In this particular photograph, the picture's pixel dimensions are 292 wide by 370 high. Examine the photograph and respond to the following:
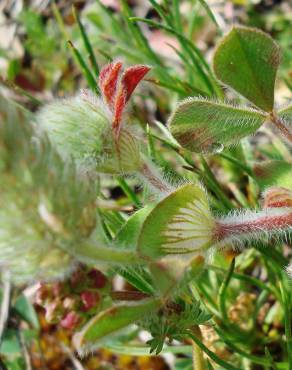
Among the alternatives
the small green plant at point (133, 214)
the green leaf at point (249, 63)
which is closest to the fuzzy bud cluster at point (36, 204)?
the small green plant at point (133, 214)

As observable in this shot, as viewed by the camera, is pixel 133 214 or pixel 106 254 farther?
pixel 133 214

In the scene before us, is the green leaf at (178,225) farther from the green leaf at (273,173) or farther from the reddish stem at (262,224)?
the green leaf at (273,173)

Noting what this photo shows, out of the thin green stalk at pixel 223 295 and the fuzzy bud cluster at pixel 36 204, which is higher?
the fuzzy bud cluster at pixel 36 204

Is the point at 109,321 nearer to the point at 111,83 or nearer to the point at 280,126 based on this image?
the point at 111,83

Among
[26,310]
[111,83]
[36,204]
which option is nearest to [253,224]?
[111,83]

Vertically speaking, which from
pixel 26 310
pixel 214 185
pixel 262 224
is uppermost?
pixel 262 224

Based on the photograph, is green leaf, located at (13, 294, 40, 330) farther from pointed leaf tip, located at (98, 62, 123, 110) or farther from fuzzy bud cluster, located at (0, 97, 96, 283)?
fuzzy bud cluster, located at (0, 97, 96, 283)

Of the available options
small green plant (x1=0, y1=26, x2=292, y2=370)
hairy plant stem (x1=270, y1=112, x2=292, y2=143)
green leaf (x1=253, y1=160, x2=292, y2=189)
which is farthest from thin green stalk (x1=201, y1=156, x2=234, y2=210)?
hairy plant stem (x1=270, y1=112, x2=292, y2=143)

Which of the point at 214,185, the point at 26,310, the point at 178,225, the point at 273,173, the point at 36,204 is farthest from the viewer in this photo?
the point at 26,310
